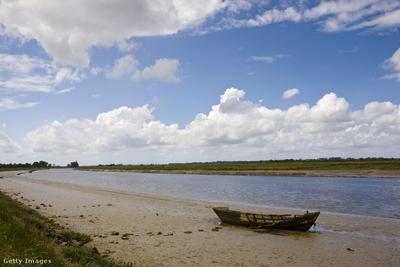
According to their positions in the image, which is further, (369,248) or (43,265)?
(369,248)

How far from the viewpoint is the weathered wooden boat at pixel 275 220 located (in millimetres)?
23062

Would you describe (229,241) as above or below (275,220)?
below

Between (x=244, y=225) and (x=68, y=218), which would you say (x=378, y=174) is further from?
(x=68, y=218)

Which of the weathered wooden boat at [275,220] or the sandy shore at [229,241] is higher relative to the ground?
the weathered wooden boat at [275,220]

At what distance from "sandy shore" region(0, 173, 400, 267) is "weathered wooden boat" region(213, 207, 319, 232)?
83cm

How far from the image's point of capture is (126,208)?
1355 inches

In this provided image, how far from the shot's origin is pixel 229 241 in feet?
66.1

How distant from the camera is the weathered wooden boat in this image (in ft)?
75.7

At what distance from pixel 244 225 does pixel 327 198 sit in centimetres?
2063

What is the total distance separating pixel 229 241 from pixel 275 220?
15.5 feet

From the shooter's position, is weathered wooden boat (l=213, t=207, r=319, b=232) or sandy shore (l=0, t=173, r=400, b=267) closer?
sandy shore (l=0, t=173, r=400, b=267)

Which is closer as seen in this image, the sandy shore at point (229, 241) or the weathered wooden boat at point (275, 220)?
the sandy shore at point (229, 241)

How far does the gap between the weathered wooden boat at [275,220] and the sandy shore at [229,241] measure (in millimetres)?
829

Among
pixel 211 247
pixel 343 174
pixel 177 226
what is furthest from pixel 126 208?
pixel 343 174
